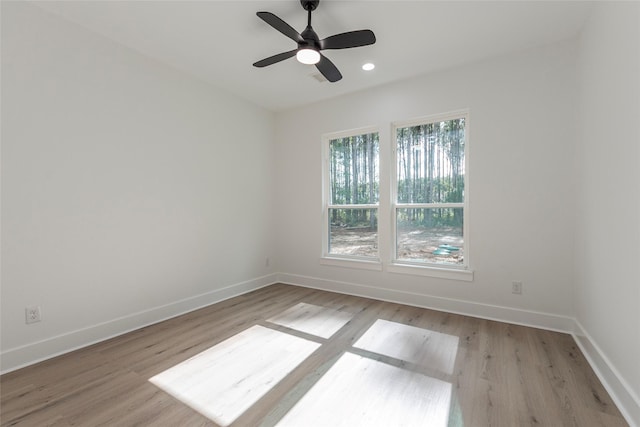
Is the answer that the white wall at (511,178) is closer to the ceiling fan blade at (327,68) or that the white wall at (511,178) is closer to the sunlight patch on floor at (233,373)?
the ceiling fan blade at (327,68)

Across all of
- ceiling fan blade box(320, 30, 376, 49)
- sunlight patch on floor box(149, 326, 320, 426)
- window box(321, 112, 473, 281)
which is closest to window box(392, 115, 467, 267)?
window box(321, 112, 473, 281)

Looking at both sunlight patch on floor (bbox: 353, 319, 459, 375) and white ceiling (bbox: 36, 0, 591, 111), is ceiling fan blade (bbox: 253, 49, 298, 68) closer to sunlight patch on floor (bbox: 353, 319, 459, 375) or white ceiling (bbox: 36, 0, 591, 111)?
white ceiling (bbox: 36, 0, 591, 111)

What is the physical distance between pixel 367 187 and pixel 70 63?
331 cm

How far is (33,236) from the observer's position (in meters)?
2.21

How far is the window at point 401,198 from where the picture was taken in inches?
130

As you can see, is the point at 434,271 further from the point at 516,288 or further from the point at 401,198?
the point at 401,198

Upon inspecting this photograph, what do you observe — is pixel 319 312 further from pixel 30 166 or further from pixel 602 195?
pixel 30 166

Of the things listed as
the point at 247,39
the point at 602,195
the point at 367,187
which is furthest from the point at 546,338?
the point at 247,39

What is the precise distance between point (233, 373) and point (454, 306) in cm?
242

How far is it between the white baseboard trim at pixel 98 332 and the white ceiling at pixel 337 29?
2.66 meters

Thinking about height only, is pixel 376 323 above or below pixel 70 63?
below

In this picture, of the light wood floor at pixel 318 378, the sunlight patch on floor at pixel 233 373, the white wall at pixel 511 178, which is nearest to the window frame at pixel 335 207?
the white wall at pixel 511 178

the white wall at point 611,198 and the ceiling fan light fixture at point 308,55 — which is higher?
the ceiling fan light fixture at point 308,55

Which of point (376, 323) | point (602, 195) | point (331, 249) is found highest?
point (602, 195)
